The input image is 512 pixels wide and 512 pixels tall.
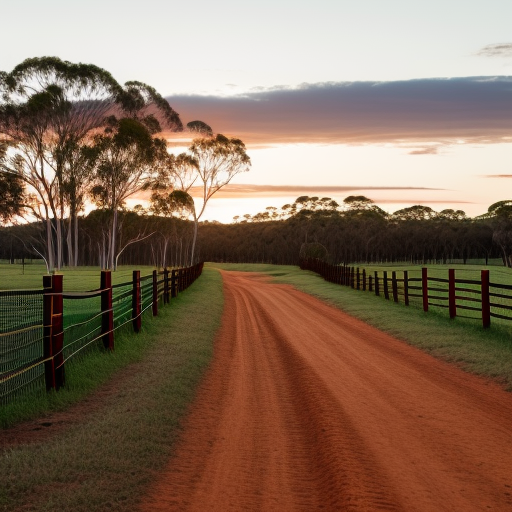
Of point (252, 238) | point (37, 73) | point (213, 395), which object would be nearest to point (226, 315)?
point (213, 395)

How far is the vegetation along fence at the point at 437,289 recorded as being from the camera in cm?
1873

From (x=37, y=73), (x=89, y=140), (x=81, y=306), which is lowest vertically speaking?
(x=81, y=306)

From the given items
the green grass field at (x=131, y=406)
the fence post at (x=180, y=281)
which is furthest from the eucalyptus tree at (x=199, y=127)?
the green grass field at (x=131, y=406)

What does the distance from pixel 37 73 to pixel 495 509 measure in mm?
59454

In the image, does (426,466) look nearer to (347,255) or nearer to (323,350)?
(323,350)

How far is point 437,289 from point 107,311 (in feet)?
47.2

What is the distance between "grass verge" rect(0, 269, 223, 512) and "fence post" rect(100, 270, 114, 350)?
628 millimetres

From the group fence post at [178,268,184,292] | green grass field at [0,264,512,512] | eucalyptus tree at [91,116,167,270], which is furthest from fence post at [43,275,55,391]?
eucalyptus tree at [91,116,167,270]

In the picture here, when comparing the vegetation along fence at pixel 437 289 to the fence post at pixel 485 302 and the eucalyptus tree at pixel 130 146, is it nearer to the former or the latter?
the fence post at pixel 485 302

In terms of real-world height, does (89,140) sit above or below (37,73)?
below

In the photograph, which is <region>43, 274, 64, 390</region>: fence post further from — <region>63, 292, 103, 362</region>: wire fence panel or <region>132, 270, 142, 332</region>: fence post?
<region>132, 270, 142, 332</region>: fence post

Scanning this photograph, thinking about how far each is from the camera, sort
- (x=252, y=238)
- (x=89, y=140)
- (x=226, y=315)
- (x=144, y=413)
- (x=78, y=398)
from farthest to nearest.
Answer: (x=252, y=238)
(x=89, y=140)
(x=226, y=315)
(x=78, y=398)
(x=144, y=413)

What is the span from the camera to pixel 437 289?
78.7 ft

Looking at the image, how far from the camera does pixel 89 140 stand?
6222 cm
